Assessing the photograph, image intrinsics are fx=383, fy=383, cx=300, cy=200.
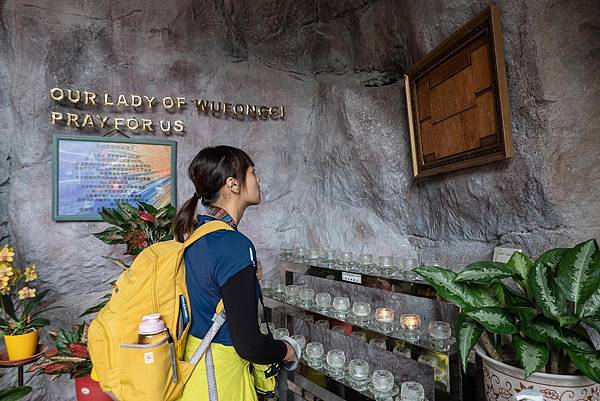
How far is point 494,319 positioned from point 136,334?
0.87 metres

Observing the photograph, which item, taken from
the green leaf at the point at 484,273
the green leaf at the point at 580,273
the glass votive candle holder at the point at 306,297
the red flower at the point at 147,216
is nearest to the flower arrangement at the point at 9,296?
the red flower at the point at 147,216

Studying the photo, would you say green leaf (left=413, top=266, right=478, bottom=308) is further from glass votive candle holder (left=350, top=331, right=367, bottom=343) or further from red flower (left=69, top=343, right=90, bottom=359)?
red flower (left=69, top=343, right=90, bottom=359)

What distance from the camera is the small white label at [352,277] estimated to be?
1.62 metres

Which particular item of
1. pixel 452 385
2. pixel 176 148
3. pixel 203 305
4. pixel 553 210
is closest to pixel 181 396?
pixel 203 305

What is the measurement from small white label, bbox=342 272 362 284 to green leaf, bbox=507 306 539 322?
731 mm

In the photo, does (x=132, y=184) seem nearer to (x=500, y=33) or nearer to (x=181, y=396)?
(x=181, y=396)

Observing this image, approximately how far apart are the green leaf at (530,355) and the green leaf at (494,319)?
0.11 ft

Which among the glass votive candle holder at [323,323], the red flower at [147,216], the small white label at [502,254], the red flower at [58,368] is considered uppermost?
the red flower at [147,216]

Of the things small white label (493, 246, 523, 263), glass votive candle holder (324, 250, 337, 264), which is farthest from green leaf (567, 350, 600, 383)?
glass votive candle holder (324, 250, 337, 264)

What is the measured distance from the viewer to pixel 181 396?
3.24 feet

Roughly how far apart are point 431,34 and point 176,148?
1.55m

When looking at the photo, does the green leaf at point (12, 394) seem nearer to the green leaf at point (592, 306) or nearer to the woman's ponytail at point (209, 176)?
the woman's ponytail at point (209, 176)

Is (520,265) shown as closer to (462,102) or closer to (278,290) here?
(462,102)

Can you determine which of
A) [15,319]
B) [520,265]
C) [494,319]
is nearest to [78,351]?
[15,319]
